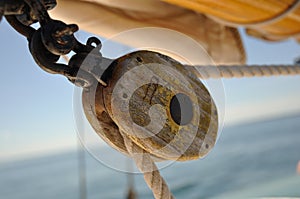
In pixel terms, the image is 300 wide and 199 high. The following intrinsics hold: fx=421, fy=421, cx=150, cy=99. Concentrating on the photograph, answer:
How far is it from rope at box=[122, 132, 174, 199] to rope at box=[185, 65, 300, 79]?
0.11 meters

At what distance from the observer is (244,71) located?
0.64 metres

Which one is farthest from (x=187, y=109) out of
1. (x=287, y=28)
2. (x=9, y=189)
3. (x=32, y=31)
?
(x=9, y=189)

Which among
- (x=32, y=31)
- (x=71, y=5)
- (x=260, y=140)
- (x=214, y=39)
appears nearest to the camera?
(x=32, y=31)

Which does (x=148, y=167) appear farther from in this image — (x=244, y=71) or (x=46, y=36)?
(x=244, y=71)

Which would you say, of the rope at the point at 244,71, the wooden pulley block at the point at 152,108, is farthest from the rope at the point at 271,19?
the wooden pulley block at the point at 152,108

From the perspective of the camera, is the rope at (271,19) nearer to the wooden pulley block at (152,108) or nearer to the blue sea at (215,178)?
the wooden pulley block at (152,108)

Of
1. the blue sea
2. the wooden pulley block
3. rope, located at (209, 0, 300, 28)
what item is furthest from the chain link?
the blue sea

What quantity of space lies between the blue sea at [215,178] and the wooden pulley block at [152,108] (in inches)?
294

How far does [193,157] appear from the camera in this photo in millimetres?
396

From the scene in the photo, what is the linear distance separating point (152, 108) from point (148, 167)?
2.2 inches

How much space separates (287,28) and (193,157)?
77 cm

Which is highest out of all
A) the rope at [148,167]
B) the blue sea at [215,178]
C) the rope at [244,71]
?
the rope at [244,71]

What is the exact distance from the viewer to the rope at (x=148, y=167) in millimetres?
385

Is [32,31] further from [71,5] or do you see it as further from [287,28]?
[287,28]
